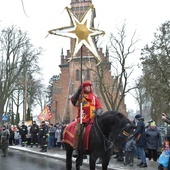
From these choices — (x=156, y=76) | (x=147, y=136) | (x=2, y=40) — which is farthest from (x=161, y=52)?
(x=2, y=40)

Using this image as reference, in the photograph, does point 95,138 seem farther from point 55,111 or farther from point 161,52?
point 55,111

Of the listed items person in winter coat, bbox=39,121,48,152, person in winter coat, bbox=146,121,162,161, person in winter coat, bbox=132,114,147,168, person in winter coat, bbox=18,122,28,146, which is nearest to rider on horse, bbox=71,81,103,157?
person in winter coat, bbox=132,114,147,168

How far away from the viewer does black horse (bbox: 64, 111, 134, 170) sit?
7.08 meters

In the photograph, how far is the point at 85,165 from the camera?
13.5 m

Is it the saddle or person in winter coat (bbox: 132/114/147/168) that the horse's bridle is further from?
person in winter coat (bbox: 132/114/147/168)

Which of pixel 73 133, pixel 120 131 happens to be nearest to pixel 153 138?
pixel 73 133

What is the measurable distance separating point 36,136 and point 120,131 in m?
17.9

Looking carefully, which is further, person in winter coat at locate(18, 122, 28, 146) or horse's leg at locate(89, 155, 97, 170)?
person in winter coat at locate(18, 122, 28, 146)

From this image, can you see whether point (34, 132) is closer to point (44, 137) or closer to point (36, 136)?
point (36, 136)

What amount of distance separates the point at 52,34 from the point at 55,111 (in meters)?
57.8

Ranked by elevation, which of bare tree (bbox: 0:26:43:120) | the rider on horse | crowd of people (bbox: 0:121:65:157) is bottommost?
crowd of people (bbox: 0:121:65:157)

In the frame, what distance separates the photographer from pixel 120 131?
23.3ft

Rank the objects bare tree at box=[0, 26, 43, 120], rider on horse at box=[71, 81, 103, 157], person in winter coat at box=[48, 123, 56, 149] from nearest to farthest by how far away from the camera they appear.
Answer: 1. rider on horse at box=[71, 81, 103, 157]
2. person in winter coat at box=[48, 123, 56, 149]
3. bare tree at box=[0, 26, 43, 120]

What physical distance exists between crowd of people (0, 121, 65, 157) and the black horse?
471 inches
